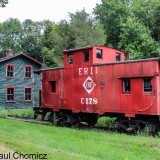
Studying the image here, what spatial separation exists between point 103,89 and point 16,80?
19321mm

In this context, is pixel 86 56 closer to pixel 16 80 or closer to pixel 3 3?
pixel 3 3

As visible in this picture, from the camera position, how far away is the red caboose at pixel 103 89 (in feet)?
49.5

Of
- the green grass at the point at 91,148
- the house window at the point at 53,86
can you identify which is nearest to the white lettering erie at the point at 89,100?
the house window at the point at 53,86

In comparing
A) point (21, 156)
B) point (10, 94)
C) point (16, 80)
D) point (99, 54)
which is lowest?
point (21, 156)

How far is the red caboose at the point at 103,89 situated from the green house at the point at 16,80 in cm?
1316

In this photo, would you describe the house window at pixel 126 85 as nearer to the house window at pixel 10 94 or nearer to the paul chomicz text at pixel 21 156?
the paul chomicz text at pixel 21 156

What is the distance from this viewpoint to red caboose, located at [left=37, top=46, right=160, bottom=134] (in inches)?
595

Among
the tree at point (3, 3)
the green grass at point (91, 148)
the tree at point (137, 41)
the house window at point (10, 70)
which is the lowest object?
the green grass at point (91, 148)

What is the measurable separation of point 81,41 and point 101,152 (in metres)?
25.3

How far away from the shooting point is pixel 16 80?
3441 cm

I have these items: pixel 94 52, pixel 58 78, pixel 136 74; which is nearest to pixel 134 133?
pixel 136 74

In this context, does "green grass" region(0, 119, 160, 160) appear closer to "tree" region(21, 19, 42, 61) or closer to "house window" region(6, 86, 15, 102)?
"house window" region(6, 86, 15, 102)

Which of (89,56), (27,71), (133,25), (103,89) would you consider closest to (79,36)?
(133,25)

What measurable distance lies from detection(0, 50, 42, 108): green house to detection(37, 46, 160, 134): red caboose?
43.2ft
